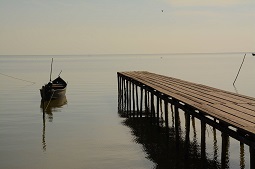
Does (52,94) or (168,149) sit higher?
(52,94)

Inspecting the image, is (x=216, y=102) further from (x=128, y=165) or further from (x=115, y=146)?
(x=115, y=146)

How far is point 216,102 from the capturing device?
1331cm

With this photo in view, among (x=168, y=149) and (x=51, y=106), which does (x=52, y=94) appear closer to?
(x=51, y=106)

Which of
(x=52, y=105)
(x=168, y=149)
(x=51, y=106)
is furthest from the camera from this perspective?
(x=52, y=105)

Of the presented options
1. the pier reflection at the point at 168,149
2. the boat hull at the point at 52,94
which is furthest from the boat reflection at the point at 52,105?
the pier reflection at the point at 168,149

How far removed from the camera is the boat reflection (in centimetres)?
2740

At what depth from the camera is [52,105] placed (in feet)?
102

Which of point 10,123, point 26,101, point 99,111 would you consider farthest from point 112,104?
point 10,123

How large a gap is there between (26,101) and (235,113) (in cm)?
2614

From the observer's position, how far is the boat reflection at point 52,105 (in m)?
27.4

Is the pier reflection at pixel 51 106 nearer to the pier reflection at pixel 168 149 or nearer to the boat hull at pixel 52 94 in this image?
the boat hull at pixel 52 94

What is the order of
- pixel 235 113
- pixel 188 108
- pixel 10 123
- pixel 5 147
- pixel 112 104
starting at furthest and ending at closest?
pixel 112 104 → pixel 10 123 → pixel 5 147 → pixel 188 108 → pixel 235 113

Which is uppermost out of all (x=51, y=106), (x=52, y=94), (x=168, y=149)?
(x=52, y=94)

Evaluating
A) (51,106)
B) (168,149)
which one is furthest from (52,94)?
(168,149)
